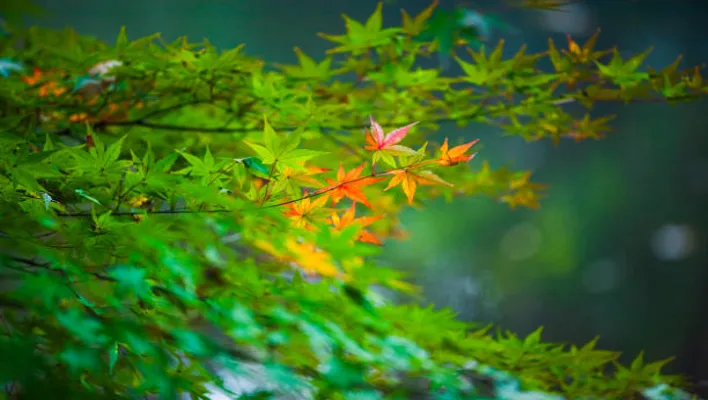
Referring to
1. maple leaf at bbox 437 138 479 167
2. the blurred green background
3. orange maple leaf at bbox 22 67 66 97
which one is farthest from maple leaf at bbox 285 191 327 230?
the blurred green background

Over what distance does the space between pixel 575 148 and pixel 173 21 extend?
415cm

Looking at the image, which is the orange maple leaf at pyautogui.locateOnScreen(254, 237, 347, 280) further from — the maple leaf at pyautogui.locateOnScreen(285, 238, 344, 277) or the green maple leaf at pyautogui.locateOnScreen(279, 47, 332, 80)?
the green maple leaf at pyautogui.locateOnScreen(279, 47, 332, 80)

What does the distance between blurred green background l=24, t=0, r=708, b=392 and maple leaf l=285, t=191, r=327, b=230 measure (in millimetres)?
3566

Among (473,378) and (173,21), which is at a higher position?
(173,21)

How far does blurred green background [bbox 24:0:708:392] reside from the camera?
454cm

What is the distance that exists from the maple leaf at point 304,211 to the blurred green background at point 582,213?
3.57 metres

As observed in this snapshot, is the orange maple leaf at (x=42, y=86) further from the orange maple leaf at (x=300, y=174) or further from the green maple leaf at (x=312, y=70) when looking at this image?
the orange maple leaf at (x=300, y=174)

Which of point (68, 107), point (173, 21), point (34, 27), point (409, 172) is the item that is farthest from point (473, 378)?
point (173, 21)

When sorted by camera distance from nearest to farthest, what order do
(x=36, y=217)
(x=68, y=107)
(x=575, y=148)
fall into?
(x=36, y=217)
(x=68, y=107)
(x=575, y=148)

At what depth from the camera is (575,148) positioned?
17.4ft

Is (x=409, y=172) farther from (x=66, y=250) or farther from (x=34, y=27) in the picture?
(x=34, y=27)

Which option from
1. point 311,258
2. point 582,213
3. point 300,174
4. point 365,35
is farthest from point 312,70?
point 582,213

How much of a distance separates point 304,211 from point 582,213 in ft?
17.2

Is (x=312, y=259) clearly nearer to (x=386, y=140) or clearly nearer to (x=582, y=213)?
(x=386, y=140)
